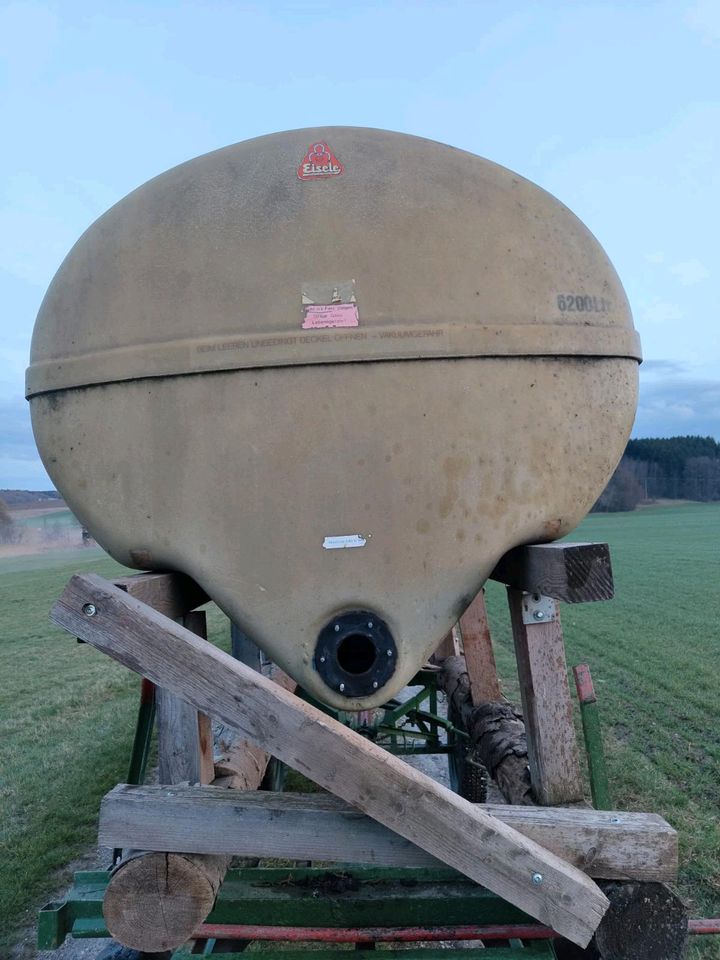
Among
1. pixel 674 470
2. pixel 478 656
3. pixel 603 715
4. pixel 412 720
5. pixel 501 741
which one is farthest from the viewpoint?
pixel 674 470

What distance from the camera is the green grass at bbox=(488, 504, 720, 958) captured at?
5.63m

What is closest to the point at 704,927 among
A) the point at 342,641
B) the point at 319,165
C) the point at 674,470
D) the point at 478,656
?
the point at 342,641

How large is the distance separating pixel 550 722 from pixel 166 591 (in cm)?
130

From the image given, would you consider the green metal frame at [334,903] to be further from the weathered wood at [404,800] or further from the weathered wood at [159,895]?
the weathered wood at [404,800]

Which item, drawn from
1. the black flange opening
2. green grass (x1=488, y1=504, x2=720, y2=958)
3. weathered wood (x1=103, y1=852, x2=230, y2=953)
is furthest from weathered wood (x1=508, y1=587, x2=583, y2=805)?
green grass (x1=488, y1=504, x2=720, y2=958)

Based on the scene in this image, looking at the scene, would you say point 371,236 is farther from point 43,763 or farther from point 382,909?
point 43,763

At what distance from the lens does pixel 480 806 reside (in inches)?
83.4

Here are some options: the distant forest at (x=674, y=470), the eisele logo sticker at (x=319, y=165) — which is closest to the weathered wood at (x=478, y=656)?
the eisele logo sticker at (x=319, y=165)

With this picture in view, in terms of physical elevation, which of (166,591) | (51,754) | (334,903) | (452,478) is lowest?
(51,754)

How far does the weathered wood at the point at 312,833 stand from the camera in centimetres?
207

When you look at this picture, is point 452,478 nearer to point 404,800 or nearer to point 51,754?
point 404,800

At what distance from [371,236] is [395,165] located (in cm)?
30

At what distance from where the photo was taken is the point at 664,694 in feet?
32.5

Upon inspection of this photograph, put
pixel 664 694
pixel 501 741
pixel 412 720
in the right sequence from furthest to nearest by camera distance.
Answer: pixel 664 694 < pixel 412 720 < pixel 501 741
